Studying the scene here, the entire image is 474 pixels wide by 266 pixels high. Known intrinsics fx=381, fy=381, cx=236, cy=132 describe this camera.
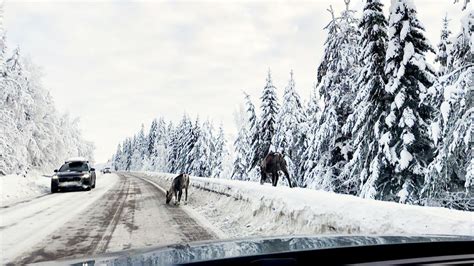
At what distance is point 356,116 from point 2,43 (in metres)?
28.6

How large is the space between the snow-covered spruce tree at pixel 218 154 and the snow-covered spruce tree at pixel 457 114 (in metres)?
52.9

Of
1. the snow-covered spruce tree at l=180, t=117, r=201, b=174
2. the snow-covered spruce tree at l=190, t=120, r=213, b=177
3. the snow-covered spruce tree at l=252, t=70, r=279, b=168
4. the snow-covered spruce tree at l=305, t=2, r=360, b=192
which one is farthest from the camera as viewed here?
the snow-covered spruce tree at l=180, t=117, r=201, b=174

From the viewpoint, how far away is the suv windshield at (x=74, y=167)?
79.2 feet

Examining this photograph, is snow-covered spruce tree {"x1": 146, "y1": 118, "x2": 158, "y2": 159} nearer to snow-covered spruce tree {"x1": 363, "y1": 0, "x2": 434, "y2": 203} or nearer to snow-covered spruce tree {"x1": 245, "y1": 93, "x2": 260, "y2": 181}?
snow-covered spruce tree {"x1": 245, "y1": 93, "x2": 260, "y2": 181}

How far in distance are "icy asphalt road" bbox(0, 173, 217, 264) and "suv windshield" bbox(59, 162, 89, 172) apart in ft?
34.7

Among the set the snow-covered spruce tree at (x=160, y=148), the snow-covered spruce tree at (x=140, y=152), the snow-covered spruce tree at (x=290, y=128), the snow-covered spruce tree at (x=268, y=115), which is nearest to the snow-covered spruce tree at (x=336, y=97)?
the snow-covered spruce tree at (x=290, y=128)

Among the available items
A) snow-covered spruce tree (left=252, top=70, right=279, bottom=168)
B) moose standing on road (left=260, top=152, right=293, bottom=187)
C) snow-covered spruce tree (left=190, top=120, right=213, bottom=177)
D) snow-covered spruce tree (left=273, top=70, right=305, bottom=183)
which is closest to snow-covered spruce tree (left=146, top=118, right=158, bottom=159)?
snow-covered spruce tree (left=190, top=120, right=213, bottom=177)

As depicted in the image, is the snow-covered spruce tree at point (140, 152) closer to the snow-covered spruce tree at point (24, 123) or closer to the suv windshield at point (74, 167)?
the snow-covered spruce tree at point (24, 123)

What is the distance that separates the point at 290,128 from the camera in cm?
3834

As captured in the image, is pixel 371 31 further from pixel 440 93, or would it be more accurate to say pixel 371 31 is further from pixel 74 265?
pixel 74 265

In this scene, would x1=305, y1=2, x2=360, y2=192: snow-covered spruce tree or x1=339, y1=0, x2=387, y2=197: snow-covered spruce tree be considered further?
x1=305, y1=2, x2=360, y2=192: snow-covered spruce tree

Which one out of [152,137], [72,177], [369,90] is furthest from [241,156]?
[152,137]

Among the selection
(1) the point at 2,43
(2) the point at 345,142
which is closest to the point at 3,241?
(2) the point at 345,142

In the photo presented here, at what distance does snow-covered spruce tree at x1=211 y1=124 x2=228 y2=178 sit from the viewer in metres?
65.1
